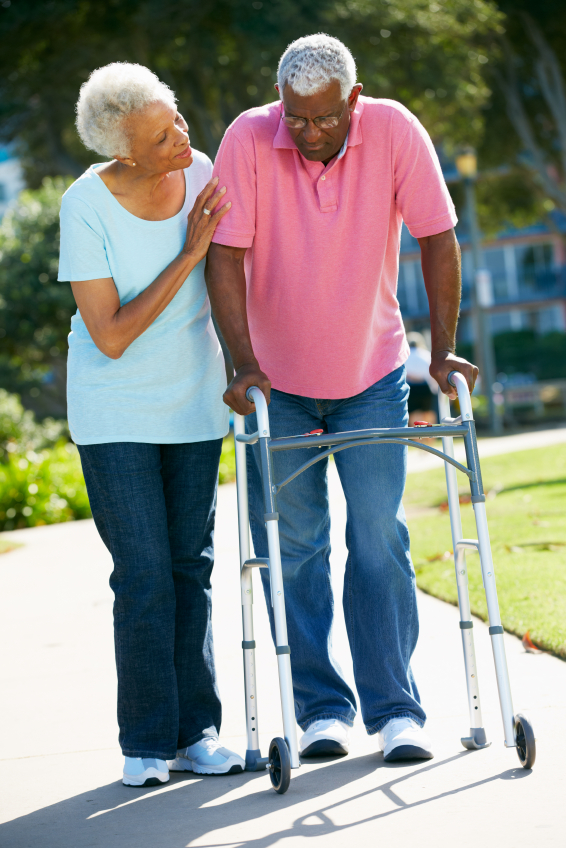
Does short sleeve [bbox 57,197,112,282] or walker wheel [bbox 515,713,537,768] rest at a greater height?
short sleeve [bbox 57,197,112,282]

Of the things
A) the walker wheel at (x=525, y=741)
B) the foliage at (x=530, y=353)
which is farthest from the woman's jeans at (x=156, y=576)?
the foliage at (x=530, y=353)

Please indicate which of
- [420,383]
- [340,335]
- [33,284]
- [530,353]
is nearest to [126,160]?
[340,335]

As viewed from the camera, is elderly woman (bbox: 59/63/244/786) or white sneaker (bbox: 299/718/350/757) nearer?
elderly woman (bbox: 59/63/244/786)

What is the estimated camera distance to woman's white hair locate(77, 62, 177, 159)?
2838 mm

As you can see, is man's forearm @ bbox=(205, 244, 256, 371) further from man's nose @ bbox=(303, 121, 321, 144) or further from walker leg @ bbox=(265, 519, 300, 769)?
walker leg @ bbox=(265, 519, 300, 769)

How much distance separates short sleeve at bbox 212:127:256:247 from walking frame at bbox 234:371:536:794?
0.48 metres

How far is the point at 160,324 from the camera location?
3.01 m

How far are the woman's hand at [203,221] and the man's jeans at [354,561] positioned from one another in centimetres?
51

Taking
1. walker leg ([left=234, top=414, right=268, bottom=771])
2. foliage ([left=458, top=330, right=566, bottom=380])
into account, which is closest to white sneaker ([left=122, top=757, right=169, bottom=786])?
walker leg ([left=234, top=414, right=268, bottom=771])

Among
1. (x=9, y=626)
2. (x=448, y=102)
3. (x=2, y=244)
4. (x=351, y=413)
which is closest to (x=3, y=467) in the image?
(x=9, y=626)

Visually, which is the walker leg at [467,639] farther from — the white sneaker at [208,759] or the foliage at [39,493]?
the foliage at [39,493]

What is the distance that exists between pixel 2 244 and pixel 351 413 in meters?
16.8

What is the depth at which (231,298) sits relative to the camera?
9.70 feet

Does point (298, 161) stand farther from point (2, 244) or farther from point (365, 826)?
point (2, 244)
